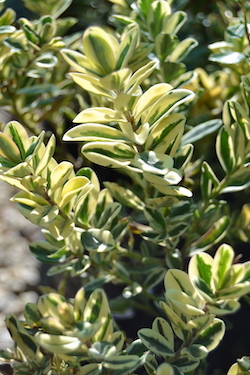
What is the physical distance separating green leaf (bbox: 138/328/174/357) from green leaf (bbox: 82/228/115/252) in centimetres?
12

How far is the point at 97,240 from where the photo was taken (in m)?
0.74

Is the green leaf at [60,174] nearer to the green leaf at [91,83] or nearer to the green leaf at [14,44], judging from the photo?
the green leaf at [91,83]

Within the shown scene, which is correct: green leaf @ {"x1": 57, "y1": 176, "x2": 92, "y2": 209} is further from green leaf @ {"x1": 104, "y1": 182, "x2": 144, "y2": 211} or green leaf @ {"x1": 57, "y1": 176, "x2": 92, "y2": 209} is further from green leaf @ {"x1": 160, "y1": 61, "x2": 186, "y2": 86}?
green leaf @ {"x1": 160, "y1": 61, "x2": 186, "y2": 86}

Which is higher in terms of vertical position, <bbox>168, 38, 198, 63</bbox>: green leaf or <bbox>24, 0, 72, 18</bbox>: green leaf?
<bbox>24, 0, 72, 18</bbox>: green leaf

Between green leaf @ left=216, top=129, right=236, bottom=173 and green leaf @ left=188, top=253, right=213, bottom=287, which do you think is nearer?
green leaf @ left=188, top=253, right=213, bottom=287

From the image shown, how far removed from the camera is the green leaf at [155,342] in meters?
0.70

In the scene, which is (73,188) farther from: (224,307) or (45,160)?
(224,307)

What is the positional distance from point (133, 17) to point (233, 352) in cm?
71

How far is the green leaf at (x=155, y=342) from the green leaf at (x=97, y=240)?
120 mm

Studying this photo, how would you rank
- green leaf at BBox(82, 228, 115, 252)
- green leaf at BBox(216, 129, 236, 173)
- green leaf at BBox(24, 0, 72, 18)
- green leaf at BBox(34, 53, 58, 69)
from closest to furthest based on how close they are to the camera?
green leaf at BBox(82, 228, 115, 252), green leaf at BBox(216, 129, 236, 173), green leaf at BBox(34, 53, 58, 69), green leaf at BBox(24, 0, 72, 18)

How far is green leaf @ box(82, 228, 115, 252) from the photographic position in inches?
28.4

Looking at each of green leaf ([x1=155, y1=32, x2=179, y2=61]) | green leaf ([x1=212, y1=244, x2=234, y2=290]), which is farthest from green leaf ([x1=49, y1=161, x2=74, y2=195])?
green leaf ([x1=155, y1=32, x2=179, y2=61])

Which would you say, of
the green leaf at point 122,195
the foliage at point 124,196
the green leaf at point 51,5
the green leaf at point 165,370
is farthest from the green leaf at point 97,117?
the green leaf at point 51,5

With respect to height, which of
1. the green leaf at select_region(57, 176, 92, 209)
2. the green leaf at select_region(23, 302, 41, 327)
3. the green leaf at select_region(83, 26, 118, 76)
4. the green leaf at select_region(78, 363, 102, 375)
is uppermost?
the green leaf at select_region(83, 26, 118, 76)
